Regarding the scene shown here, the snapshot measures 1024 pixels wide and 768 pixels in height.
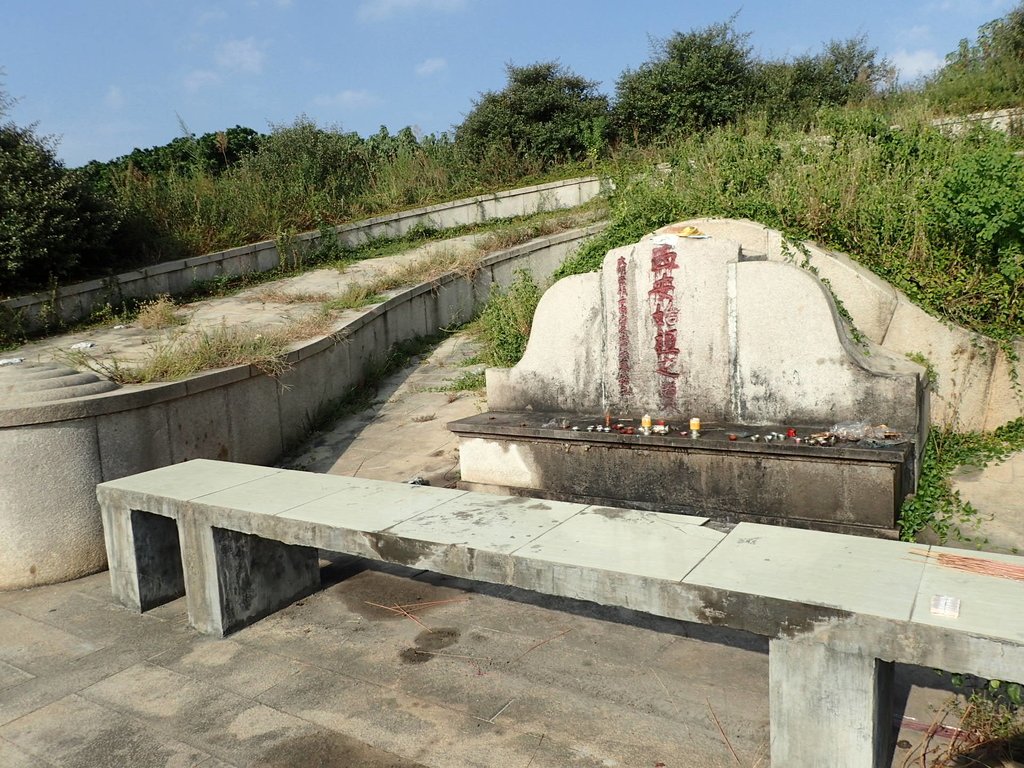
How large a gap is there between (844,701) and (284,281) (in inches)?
375

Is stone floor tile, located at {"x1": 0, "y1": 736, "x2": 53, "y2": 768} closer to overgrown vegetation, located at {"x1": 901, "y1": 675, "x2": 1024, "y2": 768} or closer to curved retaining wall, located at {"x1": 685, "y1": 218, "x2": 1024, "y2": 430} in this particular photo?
overgrown vegetation, located at {"x1": 901, "y1": 675, "x2": 1024, "y2": 768}

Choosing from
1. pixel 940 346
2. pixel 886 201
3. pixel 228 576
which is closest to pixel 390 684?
pixel 228 576

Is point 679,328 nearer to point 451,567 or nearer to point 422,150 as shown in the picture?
point 451,567

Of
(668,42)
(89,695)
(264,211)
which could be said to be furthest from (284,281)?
(668,42)

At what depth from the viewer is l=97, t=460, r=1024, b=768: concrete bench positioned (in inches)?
94.5

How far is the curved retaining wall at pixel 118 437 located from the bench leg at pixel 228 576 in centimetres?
134

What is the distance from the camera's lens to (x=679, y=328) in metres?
5.39

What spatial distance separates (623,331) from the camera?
18.4 ft

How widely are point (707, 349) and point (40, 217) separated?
738cm

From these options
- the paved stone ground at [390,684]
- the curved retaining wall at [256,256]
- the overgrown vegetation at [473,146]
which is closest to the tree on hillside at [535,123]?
the overgrown vegetation at [473,146]

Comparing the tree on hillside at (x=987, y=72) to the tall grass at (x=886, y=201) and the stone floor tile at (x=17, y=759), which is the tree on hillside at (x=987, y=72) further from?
the stone floor tile at (x=17, y=759)

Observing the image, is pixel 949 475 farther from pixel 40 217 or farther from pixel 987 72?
pixel 987 72

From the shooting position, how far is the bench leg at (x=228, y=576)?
13.3 feet

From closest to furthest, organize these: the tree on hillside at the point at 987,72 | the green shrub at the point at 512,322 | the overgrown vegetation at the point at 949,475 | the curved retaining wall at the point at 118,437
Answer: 1. the overgrown vegetation at the point at 949,475
2. the curved retaining wall at the point at 118,437
3. the green shrub at the point at 512,322
4. the tree on hillside at the point at 987,72
